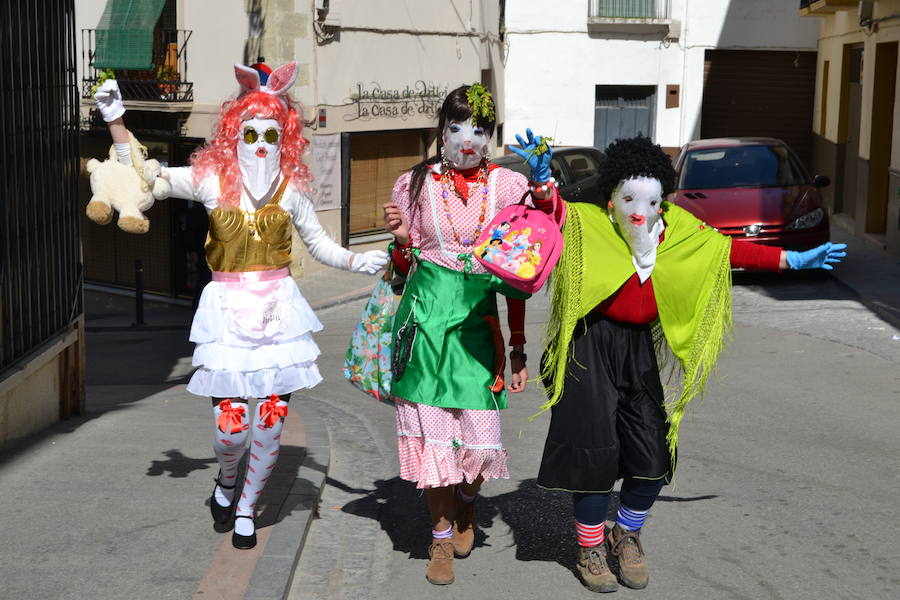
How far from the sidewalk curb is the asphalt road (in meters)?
0.13

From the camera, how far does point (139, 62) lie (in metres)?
17.1

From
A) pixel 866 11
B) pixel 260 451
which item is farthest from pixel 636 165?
pixel 866 11

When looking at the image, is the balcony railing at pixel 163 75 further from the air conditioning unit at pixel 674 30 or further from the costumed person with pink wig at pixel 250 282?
the air conditioning unit at pixel 674 30

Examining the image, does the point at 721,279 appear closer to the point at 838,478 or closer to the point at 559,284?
the point at 559,284

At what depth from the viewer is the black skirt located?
5.08 meters

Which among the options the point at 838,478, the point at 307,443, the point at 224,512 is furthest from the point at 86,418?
the point at 838,478

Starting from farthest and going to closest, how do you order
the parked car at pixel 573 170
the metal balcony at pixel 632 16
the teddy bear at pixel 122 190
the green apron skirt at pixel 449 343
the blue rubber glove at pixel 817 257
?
the metal balcony at pixel 632 16, the parked car at pixel 573 170, the green apron skirt at pixel 449 343, the blue rubber glove at pixel 817 257, the teddy bear at pixel 122 190

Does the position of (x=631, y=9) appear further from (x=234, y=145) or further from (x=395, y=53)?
(x=234, y=145)

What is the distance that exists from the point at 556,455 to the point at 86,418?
13.6 ft

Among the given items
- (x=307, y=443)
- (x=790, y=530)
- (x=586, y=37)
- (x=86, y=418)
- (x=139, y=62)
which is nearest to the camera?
(x=790, y=530)

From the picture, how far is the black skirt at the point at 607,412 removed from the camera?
508cm

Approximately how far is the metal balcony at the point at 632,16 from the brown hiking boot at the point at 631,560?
23320 mm

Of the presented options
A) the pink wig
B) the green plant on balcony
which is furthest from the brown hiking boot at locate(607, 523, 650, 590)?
the green plant on balcony

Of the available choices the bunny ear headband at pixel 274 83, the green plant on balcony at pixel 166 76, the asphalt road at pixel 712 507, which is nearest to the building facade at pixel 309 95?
the green plant on balcony at pixel 166 76
